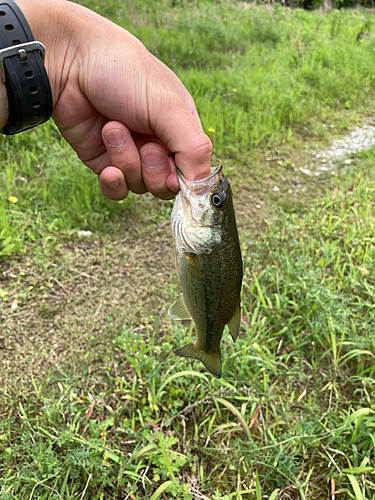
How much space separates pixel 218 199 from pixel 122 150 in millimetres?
526

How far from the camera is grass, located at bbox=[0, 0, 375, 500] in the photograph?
7.02ft

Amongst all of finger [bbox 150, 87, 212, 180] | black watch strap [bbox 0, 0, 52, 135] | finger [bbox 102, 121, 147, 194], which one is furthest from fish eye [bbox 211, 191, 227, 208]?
black watch strap [bbox 0, 0, 52, 135]

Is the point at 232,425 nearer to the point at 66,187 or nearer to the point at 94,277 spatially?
the point at 94,277

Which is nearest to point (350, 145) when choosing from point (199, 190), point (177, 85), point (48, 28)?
point (177, 85)

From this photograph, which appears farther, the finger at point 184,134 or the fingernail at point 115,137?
the fingernail at point 115,137

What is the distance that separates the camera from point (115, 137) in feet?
5.74

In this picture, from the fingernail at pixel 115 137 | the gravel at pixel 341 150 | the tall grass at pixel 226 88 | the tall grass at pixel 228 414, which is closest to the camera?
the fingernail at pixel 115 137

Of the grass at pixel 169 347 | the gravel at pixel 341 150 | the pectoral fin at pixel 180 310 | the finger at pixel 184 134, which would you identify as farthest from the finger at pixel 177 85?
the gravel at pixel 341 150

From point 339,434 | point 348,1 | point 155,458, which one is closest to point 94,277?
point 155,458

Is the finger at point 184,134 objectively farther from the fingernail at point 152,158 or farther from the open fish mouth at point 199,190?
the fingernail at point 152,158

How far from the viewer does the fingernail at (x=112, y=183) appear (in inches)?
72.0

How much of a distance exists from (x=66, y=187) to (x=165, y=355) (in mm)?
1879

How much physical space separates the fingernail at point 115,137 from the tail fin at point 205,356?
982 mm

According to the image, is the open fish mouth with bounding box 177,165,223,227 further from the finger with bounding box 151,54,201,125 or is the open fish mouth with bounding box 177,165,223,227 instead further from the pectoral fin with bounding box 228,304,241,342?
the pectoral fin with bounding box 228,304,241,342
